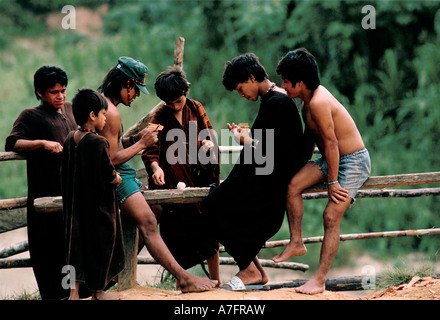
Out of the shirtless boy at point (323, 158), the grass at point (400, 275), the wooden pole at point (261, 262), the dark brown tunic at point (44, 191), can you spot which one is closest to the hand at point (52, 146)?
the dark brown tunic at point (44, 191)

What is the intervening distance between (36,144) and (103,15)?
412 inches

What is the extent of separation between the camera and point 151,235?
3.96 meters

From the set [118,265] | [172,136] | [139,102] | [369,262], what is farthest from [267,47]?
[118,265]

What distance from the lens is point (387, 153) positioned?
10.3 meters

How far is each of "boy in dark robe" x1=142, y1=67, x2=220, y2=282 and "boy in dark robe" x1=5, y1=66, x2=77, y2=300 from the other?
73 centimetres

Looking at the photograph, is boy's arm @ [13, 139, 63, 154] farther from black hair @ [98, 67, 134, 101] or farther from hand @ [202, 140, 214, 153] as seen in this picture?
hand @ [202, 140, 214, 153]

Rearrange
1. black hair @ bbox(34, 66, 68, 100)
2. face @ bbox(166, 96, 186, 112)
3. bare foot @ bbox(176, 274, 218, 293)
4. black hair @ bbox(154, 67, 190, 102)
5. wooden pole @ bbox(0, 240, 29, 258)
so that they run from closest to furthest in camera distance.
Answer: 1. bare foot @ bbox(176, 274, 218, 293)
2. black hair @ bbox(154, 67, 190, 102)
3. face @ bbox(166, 96, 186, 112)
4. black hair @ bbox(34, 66, 68, 100)
5. wooden pole @ bbox(0, 240, 29, 258)

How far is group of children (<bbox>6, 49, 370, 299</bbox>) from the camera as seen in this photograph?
3729 mm

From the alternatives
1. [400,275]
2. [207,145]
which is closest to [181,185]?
[207,145]

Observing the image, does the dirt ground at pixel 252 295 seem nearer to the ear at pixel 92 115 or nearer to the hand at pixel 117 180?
the hand at pixel 117 180

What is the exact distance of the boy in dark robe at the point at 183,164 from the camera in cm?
428

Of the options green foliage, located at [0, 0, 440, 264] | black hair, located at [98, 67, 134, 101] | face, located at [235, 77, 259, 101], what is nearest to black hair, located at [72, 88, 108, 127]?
black hair, located at [98, 67, 134, 101]

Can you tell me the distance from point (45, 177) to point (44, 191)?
10cm

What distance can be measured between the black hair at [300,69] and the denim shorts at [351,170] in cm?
53
